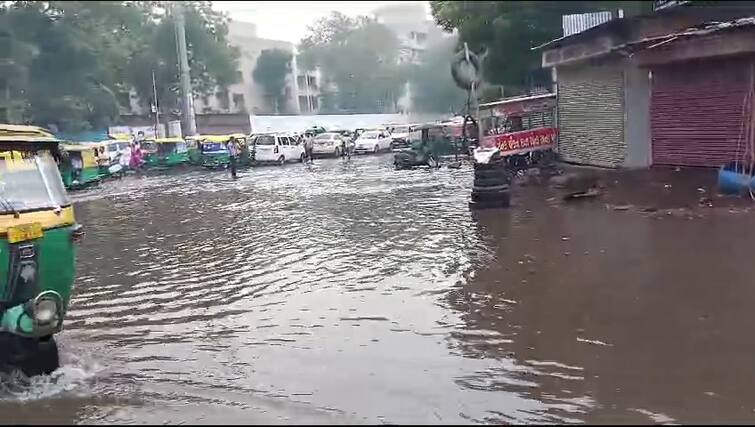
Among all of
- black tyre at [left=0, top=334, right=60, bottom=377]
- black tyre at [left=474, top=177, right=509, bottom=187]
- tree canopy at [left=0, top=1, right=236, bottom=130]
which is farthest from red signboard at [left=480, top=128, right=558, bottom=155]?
black tyre at [left=0, top=334, right=60, bottom=377]

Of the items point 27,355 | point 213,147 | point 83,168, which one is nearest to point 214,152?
point 213,147

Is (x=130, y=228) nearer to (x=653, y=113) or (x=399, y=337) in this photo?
(x=399, y=337)

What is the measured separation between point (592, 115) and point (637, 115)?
2.04 m

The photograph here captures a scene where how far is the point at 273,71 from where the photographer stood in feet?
31.4

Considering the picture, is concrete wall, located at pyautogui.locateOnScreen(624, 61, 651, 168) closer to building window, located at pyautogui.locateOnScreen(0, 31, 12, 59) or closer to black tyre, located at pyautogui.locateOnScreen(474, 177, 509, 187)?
black tyre, located at pyautogui.locateOnScreen(474, 177, 509, 187)

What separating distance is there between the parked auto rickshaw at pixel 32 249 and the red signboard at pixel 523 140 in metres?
13.7

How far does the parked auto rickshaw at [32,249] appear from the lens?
198 inches

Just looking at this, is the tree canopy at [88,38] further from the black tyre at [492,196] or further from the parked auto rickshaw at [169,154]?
the parked auto rickshaw at [169,154]

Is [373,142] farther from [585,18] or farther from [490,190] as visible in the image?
[585,18]

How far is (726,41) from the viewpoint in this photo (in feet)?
42.4

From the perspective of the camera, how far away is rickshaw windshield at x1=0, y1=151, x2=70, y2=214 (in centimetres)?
543

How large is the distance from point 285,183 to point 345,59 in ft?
44.5

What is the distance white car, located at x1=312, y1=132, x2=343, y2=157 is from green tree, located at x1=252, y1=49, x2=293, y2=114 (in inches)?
1020

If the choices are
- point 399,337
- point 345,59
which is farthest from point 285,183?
point 399,337
